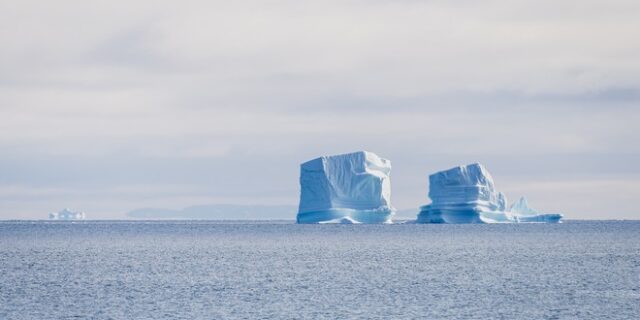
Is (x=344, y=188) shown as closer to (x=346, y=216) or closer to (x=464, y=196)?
(x=346, y=216)

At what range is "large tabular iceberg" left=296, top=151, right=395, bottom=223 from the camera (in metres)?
102

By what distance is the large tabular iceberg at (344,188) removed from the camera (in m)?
102

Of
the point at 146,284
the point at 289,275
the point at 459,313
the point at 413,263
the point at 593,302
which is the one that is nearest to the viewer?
the point at 459,313

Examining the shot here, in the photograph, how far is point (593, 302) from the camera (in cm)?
3488

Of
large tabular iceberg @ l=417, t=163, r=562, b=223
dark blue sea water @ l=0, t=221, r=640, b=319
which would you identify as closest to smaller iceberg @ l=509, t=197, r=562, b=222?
large tabular iceberg @ l=417, t=163, r=562, b=223

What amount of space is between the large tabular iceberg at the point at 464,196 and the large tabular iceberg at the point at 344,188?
5257 millimetres

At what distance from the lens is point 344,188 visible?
10362 cm

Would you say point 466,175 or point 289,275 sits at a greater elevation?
point 466,175

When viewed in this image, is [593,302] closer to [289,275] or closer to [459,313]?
[459,313]

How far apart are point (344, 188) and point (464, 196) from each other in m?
11.8

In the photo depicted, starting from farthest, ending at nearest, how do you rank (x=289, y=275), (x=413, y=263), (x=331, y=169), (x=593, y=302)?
(x=331, y=169) → (x=413, y=263) → (x=289, y=275) → (x=593, y=302)

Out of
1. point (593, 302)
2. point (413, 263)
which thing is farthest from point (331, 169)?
point (593, 302)

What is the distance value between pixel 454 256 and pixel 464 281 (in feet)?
65.2

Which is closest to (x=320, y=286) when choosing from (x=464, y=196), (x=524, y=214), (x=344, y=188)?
(x=344, y=188)
